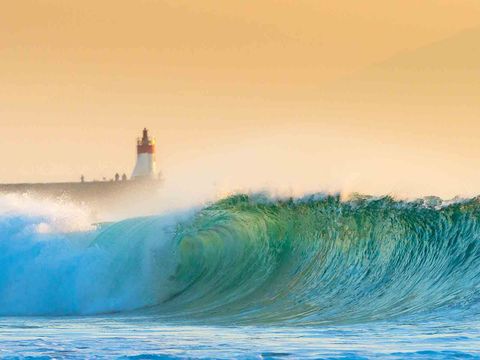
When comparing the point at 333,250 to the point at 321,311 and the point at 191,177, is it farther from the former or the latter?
the point at 191,177

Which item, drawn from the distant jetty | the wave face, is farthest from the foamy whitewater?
the distant jetty

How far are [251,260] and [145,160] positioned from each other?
44.2 meters

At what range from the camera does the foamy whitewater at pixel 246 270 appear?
1795cm

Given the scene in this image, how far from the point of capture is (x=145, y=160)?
66688 millimetres

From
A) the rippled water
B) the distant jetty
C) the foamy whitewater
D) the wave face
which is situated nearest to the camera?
the rippled water

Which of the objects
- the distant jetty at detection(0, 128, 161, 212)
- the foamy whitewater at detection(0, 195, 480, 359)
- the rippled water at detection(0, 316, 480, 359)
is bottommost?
the rippled water at detection(0, 316, 480, 359)

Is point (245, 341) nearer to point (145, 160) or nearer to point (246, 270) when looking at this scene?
point (246, 270)

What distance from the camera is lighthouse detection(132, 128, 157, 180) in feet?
217

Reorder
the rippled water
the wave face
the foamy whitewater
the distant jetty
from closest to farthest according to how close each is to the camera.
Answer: the rippled water → the foamy whitewater → the wave face → the distant jetty

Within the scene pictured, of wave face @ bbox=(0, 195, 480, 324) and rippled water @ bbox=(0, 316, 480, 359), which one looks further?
wave face @ bbox=(0, 195, 480, 324)

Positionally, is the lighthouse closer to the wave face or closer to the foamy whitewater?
the foamy whitewater

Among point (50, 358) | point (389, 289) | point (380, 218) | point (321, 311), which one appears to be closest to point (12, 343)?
point (50, 358)

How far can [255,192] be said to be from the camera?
24344 mm

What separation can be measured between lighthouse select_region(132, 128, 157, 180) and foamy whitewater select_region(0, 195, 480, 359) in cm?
4004
